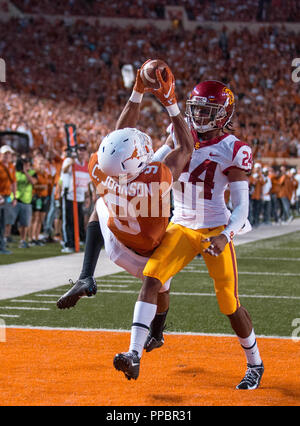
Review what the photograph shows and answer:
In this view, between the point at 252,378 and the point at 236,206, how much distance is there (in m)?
0.99

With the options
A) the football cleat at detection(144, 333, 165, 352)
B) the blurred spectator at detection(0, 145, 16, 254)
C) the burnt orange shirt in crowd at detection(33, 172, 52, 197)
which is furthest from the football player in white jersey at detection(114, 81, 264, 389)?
the burnt orange shirt in crowd at detection(33, 172, 52, 197)

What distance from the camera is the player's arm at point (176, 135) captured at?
4.26 meters

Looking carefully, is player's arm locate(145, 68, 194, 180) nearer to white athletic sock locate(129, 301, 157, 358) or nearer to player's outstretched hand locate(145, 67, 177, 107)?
player's outstretched hand locate(145, 67, 177, 107)

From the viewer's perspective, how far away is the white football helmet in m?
3.98

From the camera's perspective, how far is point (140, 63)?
3033cm

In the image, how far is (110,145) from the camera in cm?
401

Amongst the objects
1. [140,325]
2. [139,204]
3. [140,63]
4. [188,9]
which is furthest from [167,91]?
[188,9]

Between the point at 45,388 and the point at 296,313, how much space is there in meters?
3.23

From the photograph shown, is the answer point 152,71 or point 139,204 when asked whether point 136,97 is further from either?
point 139,204

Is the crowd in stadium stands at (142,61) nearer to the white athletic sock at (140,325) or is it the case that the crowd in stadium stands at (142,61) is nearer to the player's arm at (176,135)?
the player's arm at (176,135)

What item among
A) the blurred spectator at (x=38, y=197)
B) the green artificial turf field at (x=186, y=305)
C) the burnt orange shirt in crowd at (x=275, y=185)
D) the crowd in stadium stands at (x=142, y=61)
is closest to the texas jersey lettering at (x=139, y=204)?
the green artificial turf field at (x=186, y=305)

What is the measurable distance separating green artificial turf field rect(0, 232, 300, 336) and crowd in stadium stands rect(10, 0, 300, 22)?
1013 inches
